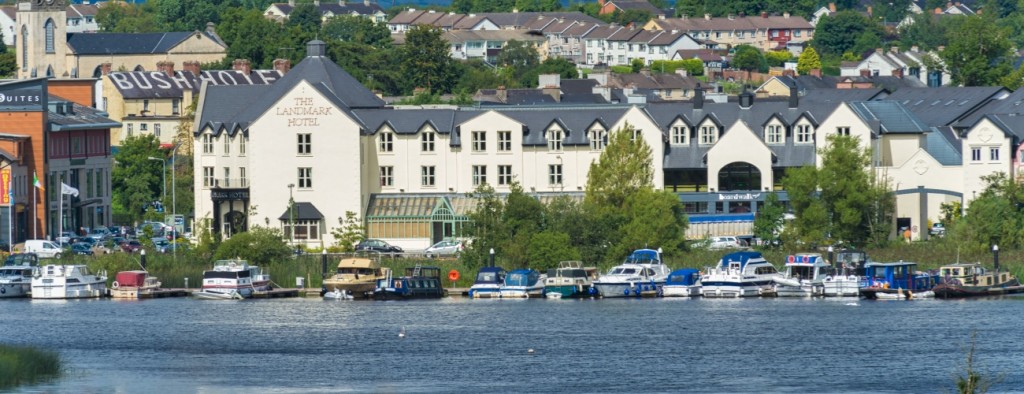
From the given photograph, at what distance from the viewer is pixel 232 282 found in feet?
383

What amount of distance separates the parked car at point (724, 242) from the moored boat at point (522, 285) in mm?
12601

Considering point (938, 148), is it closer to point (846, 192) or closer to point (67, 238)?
point (846, 192)

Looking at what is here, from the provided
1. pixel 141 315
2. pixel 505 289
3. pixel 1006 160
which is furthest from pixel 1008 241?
pixel 141 315

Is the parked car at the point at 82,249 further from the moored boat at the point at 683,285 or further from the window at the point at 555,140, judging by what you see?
the moored boat at the point at 683,285

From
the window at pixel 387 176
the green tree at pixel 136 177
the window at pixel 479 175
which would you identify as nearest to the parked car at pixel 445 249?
the window at pixel 479 175

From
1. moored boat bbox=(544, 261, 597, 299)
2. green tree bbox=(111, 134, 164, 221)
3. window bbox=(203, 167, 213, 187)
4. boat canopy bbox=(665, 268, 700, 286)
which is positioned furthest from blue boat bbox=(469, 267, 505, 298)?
green tree bbox=(111, 134, 164, 221)

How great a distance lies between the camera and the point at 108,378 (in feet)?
278

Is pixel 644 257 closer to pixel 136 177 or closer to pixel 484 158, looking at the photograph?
pixel 484 158

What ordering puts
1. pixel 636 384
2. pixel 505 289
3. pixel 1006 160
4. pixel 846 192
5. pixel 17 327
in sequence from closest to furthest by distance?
pixel 636 384
pixel 17 327
pixel 505 289
pixel 846 192
pixel 1006 160

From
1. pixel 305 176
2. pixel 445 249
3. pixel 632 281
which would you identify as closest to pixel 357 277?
pixel 445 249

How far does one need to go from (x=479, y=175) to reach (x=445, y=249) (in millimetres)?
8449

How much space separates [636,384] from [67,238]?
61395 millimetres

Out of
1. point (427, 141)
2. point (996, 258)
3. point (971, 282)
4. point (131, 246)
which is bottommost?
point (971, 282)

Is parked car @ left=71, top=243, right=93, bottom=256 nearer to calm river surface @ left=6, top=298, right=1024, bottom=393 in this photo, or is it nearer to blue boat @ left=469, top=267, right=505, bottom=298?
calm river surface @ left=6, top=298, right=1024, bottom=393
